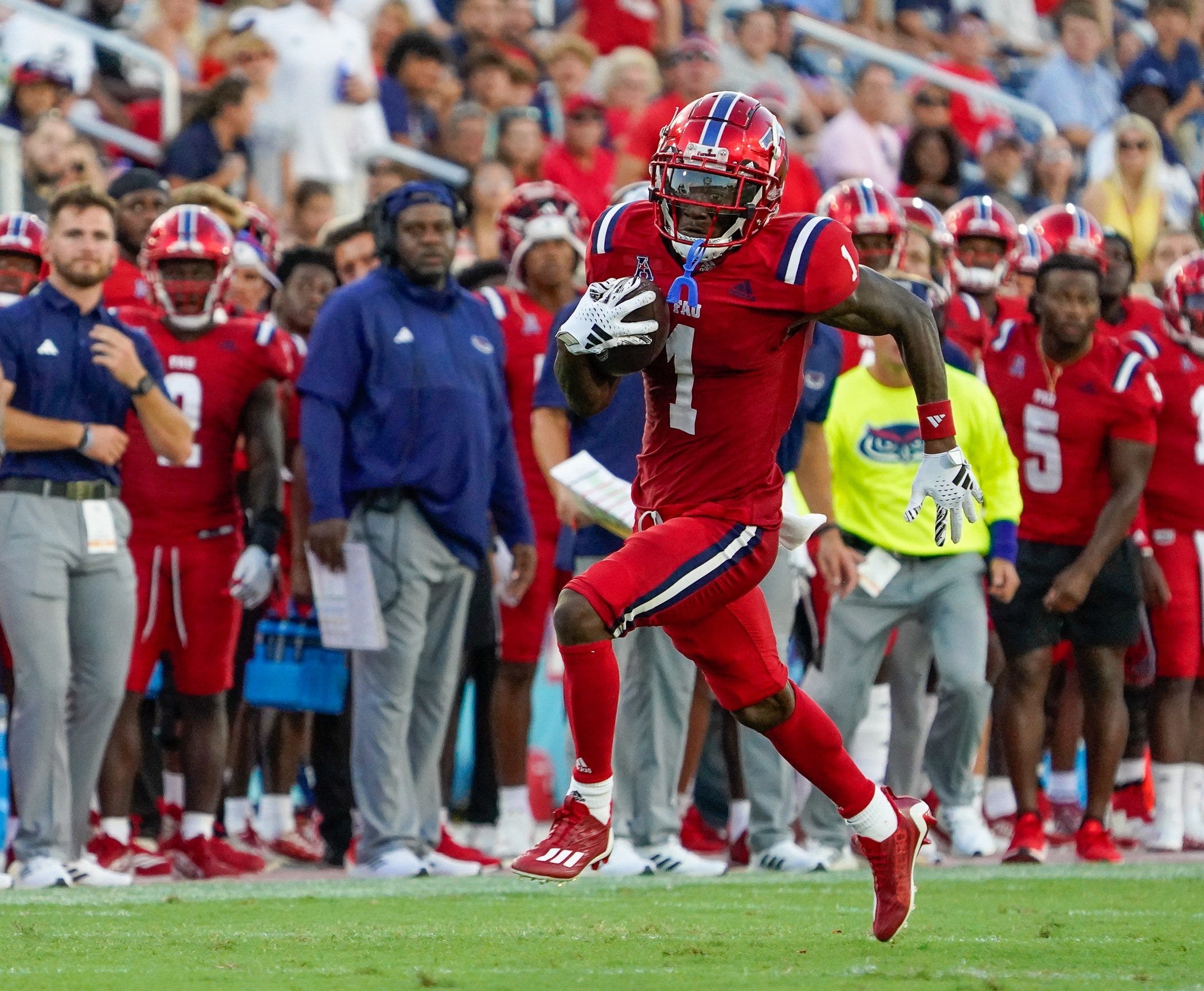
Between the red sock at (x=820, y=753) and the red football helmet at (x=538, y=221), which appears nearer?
the red sock at (x=820, y=753)

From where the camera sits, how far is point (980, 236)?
10.3m

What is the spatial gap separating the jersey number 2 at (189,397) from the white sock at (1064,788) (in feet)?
13.2

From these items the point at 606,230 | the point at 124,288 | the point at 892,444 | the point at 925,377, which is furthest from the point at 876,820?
the point at 124,288

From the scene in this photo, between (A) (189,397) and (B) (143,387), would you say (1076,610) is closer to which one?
(A) (189,397)

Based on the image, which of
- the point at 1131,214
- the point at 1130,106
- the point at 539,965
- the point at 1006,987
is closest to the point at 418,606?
the point at 539,965

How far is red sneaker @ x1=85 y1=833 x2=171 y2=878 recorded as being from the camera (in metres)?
8.12

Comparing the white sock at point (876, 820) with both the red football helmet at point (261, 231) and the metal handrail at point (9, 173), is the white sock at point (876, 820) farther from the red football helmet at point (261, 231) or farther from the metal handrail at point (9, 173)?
the metal handrail at point (9, 173)

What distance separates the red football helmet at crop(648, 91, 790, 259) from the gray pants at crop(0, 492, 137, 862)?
2.85m

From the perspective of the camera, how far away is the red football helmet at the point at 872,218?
29.5 ft

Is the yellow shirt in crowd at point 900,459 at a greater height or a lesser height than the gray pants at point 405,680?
greater

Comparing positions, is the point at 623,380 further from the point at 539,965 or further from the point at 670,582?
the point at 539,965

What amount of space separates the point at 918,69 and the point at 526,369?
24.5ft

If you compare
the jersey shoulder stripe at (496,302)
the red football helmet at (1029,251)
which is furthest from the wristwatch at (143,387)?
the red football helmet at (1029,251)

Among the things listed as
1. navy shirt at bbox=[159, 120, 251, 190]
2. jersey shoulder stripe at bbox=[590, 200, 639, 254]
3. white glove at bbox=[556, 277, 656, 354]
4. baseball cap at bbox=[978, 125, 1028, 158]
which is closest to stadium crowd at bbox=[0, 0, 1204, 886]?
navy shirt at bbox=[159, 120, 251, 190]
